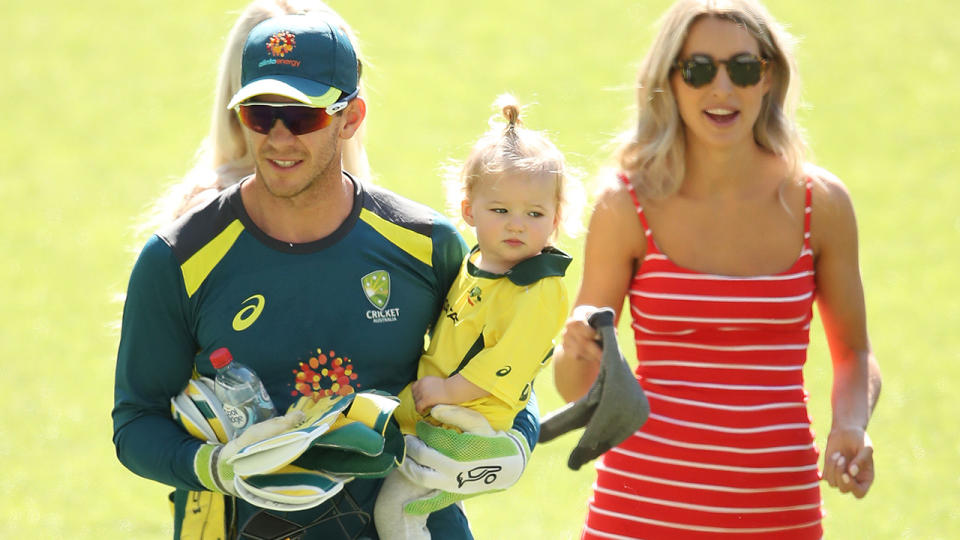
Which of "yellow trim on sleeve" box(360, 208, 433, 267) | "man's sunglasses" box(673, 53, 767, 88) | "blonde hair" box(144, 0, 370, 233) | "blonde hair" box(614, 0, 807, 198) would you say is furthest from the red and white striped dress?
"blonde hair" box(144, 0, 370, 233)

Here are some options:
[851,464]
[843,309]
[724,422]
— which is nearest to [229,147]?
[724,422]

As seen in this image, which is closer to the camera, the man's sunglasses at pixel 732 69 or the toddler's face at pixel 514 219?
the toddler's face at pixel 514 219

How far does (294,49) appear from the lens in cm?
309

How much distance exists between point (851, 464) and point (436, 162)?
9.57 m

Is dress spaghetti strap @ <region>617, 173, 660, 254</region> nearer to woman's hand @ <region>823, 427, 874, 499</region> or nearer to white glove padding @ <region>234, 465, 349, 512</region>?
woman's hand @ <region>823, 427, 874, 499</region>

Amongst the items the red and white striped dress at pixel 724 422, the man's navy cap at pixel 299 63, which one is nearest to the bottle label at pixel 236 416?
the man's navy cap at pixel 299 63

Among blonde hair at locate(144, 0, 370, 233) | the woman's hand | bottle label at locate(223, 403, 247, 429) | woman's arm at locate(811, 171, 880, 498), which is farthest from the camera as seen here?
blonde hair at locate(144, 0, 370, 233)

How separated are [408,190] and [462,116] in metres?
2.24

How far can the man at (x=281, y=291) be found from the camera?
303cm

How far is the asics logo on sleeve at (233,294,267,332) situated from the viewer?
304 centimetres

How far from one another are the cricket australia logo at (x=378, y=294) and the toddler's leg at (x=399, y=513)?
360 mm

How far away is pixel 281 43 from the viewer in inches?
122

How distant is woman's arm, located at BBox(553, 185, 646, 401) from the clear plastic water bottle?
0.97 m

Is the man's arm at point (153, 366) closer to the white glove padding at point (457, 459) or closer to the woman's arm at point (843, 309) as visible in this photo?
the white glove padding at point (457, 459)
